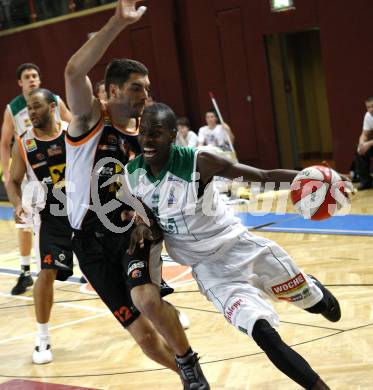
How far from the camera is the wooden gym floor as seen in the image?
14.3ft

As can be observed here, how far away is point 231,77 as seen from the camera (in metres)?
12.7

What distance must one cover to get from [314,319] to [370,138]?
19.2 ft

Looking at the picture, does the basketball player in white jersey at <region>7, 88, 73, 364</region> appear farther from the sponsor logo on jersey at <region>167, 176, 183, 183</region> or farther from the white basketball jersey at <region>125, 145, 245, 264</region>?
the sponsor logo on jersey at <region>167, 176, 183, 183</region>

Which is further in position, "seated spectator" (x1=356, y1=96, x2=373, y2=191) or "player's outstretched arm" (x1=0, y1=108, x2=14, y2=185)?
"seated spectator" (x1=356, y1=96, x2=373, y2=191)

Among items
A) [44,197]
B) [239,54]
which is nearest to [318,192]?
[44,197]

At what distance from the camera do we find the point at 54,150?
18.2 feet

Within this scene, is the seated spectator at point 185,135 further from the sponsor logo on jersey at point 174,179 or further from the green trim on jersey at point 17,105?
the sponsor logo on jersey at point 174,179

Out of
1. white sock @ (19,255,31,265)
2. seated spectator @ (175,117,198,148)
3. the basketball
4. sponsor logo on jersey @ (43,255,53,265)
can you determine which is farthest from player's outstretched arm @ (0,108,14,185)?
seated spectator @ (175,117,198,148)

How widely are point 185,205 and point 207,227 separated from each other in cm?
16

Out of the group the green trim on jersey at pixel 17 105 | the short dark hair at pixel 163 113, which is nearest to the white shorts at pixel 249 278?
the short dark hair at pixel 163 113

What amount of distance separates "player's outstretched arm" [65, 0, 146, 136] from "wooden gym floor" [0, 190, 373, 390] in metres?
1.62

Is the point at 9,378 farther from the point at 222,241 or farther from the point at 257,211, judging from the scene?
the point at 257,211

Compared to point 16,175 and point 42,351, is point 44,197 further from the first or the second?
point 42,351

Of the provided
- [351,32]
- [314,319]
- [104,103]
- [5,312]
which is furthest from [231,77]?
[104,103]
